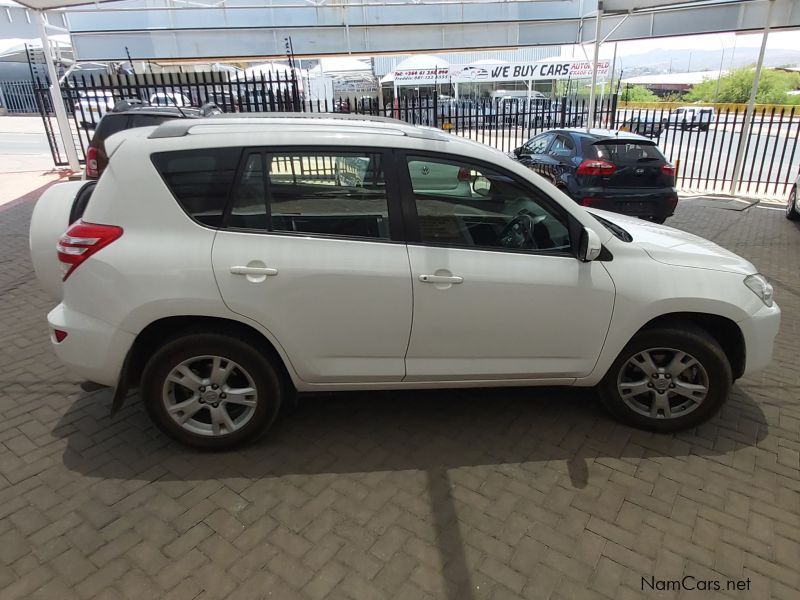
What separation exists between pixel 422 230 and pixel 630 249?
1227 millimetres

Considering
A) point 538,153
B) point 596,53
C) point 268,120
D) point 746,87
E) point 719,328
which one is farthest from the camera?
point 746,87

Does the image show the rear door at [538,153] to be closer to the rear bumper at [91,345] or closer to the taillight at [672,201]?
the taillight at [672,201]

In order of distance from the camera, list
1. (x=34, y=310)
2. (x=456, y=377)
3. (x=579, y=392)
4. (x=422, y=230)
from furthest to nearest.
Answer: (x=34, y=310) → (x=579, y=392) → (x=456, y=377) → (x=422, y=230)

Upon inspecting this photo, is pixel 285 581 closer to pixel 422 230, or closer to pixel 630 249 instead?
pixel 422 230

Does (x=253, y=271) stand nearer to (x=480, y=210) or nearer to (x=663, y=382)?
(x=480, y=210)

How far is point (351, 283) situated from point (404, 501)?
116 cm

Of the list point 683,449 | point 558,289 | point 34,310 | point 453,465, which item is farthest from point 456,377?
point 34,310

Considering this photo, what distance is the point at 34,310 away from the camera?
513cm

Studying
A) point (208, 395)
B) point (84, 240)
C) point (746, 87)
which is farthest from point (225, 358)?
point (746, 87)

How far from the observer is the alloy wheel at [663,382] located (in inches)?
125

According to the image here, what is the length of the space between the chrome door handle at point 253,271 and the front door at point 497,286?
73 cm

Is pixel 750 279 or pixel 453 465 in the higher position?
pixel 750 279

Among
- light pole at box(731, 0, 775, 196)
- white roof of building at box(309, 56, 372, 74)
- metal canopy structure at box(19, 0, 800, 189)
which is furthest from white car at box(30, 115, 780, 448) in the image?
white roof of building at box(309, 56, 372, 74)

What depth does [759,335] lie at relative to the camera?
3.15 metres
